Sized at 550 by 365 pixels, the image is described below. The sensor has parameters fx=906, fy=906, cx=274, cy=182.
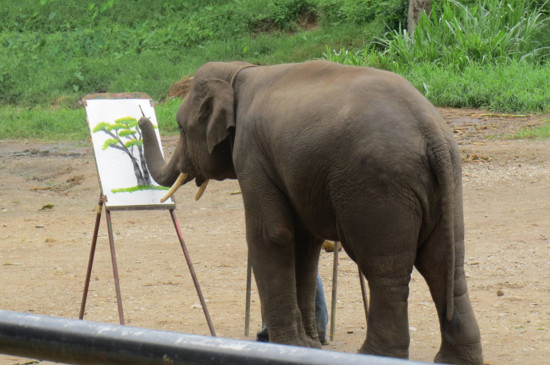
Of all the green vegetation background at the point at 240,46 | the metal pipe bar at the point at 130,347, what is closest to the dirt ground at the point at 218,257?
the green vegetation background at the point at 240,46

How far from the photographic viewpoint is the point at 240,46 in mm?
19109

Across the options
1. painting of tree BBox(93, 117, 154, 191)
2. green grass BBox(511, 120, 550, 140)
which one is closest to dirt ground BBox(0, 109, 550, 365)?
green grass BBox(511, 120, 550, 140)

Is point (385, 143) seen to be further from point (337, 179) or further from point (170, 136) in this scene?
point (170, 136)

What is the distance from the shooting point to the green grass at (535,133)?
11312 mm

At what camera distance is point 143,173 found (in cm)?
594

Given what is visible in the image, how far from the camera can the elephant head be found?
4.86m

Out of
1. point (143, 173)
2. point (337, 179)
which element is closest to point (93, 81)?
point (143, 173)

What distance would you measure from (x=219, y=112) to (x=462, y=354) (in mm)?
1766

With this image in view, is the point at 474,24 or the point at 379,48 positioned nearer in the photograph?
the point at 474,24

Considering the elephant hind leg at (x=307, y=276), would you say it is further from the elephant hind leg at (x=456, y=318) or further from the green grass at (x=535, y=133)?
the green grass at (x=535, y=133)

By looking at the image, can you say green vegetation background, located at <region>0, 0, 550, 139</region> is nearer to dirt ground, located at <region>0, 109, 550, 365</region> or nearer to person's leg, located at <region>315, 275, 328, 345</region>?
dirt ground, located at <region>0, 109, 550, 365</region>

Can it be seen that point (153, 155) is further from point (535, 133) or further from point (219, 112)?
point (535, 133)

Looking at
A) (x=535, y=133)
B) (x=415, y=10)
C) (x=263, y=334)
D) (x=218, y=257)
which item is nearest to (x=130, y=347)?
(x=263, y=334)

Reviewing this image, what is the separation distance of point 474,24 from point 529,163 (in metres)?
5.59
